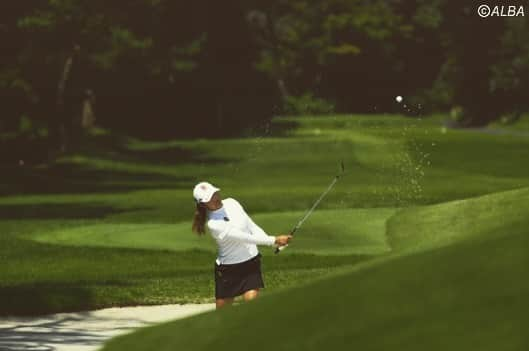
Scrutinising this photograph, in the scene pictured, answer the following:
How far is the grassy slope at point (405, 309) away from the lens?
27.8 ft

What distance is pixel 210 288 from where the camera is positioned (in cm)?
2195

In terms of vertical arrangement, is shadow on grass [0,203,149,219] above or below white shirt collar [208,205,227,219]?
below

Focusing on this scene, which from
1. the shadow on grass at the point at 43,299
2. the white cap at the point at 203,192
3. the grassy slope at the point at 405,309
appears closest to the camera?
the grassy slope at the point at 405,309

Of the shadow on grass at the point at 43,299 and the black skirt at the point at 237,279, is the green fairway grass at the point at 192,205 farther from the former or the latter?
the black skirt at the point at 237,279

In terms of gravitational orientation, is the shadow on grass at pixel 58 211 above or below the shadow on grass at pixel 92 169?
below

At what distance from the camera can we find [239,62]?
130125mm

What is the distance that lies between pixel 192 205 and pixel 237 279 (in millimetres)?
→ 29265

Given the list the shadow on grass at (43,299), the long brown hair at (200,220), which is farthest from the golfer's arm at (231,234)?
the shadow on grass at (43,299)

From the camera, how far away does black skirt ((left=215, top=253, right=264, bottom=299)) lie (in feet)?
50.4

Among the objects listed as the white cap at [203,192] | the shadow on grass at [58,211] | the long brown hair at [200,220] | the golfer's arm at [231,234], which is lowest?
the shadow on grass at [58,211]

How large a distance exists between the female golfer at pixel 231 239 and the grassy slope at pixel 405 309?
14.7 feet

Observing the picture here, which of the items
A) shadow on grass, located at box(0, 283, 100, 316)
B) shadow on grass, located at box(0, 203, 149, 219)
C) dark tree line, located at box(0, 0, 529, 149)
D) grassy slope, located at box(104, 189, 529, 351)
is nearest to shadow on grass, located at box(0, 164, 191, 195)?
dark tree line, located at box(0, 0, 529, 149)

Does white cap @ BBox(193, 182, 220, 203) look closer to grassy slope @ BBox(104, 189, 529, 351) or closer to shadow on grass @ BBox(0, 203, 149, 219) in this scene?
grassy slope @ BBox(104, 189, 529, 351)

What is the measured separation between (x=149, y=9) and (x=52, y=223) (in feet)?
214
